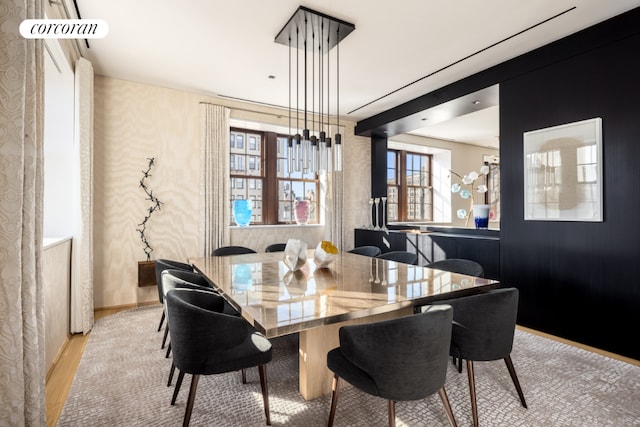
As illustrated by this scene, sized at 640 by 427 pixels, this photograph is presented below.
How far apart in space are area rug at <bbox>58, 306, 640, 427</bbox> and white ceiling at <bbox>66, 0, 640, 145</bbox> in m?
2.88

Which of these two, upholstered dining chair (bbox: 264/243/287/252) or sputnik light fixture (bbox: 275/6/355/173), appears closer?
sputnik light fixture (bbox: 275/6/355/173)

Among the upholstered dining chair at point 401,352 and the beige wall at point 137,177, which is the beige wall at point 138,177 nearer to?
the beige wall at point 137,177

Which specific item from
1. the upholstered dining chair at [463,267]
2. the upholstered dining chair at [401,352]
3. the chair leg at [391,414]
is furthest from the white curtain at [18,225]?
the upholstered dining chair at [463,267]

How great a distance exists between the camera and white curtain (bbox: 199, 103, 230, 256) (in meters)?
4.67

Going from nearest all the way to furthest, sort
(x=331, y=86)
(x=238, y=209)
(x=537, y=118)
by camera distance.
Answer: (x=537, y=118)
(x=331, y=86)
(x=238, y=209)

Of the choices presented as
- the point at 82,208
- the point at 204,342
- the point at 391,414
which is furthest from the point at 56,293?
the point at 391,414

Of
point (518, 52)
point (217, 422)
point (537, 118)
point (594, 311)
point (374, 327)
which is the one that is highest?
point (518, 52)

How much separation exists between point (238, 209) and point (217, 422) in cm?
356

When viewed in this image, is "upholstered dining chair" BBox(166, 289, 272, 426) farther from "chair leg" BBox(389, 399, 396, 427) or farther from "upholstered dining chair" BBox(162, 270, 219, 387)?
"chair leg" BBox(389, 399, 396, 427)

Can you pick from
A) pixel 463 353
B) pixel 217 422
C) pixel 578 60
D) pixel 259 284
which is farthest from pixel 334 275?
pixel 578 60

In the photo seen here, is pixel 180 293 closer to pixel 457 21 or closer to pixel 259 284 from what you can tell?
pixel 259 284

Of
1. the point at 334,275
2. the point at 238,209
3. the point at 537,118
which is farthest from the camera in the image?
the point at 238,209

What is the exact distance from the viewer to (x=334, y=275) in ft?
8.23

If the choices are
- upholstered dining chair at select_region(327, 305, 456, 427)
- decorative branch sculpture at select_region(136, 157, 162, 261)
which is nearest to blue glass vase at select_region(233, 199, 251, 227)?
decorative branch sculpture at select_region(136, 157, 162, 261)
